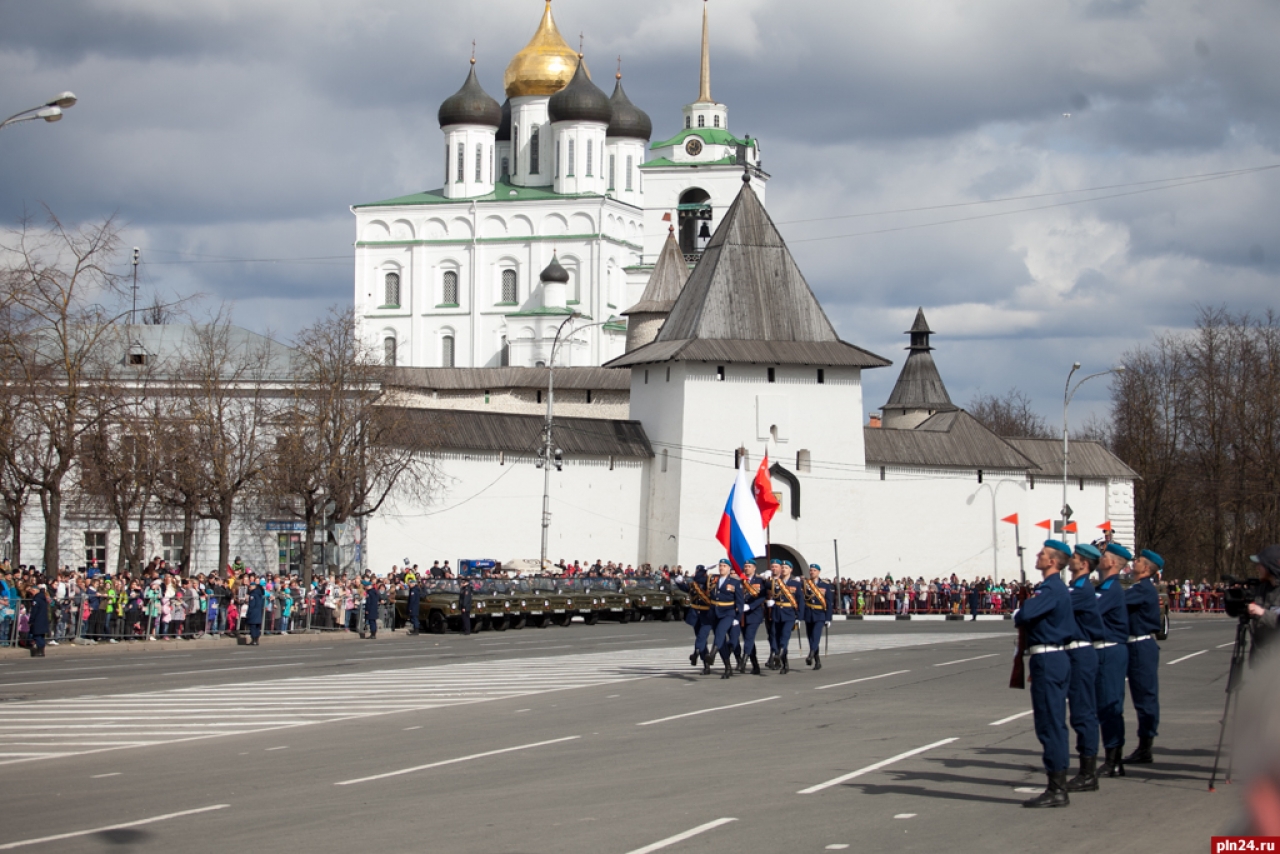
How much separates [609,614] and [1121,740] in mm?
34866

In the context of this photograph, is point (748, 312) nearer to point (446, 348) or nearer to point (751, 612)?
point (751, 612)

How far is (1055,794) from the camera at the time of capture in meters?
10.3

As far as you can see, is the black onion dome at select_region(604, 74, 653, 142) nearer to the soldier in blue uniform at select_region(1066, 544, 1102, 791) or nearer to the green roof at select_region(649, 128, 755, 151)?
the green roof at select_region(649, 128, 755, 151)

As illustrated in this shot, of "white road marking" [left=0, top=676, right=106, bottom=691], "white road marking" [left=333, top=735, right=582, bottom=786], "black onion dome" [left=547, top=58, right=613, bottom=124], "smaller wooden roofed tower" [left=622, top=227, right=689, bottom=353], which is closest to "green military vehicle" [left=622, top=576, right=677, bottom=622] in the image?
"white road marking" [left=0, top=676, right=106, bottom=691]

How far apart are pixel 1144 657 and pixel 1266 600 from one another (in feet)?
6.09

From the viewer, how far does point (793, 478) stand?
6034cm

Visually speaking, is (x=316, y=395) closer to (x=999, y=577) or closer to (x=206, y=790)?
(x=999, y=577)

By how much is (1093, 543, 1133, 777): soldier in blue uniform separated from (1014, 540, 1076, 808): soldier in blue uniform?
942 mm

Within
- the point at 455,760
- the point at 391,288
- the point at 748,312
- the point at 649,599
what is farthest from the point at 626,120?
the point at 455,760

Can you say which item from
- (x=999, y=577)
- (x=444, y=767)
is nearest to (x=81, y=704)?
(x=444, y=767)

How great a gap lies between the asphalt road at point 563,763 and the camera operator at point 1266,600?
123 centimetres

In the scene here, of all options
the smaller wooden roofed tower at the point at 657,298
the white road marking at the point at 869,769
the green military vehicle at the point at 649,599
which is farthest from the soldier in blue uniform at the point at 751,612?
the smaller wooden roofed tower at the point at 657,298

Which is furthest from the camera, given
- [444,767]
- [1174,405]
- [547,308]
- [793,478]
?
[547,308]

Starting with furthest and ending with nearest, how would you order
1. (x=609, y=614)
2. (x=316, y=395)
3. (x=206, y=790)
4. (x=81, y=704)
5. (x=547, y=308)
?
(x=547, y=308)
(x=316, y=395)
(x=609, y=614)
(x=81, y=704)
(x=206, y=790)
